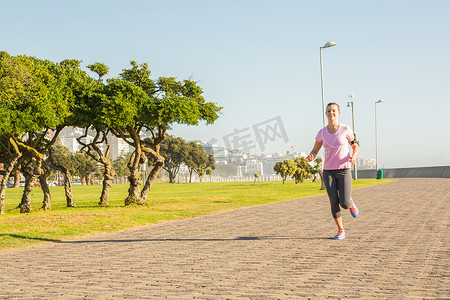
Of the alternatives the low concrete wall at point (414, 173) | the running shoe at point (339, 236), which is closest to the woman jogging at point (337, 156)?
the running shoe at point (339, 236)

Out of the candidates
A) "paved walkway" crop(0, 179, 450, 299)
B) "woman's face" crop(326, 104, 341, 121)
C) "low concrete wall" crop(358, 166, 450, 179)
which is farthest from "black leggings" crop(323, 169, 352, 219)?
"low concrete wall" crop(358, 166, 450, 179)

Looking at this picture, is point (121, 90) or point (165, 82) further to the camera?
point (165, 82)

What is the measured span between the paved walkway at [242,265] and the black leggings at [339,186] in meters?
0.69

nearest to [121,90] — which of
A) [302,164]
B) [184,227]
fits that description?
[184,227]

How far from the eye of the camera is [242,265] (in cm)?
609

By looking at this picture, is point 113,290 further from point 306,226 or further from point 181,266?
point 306,226

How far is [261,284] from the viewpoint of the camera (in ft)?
16.3

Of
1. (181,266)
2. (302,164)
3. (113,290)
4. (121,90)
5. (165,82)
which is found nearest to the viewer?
(113,290)

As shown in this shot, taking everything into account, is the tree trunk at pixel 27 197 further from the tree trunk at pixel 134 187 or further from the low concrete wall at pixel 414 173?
the low concrete wall at pixel 414 173

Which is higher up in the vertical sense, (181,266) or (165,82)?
(165,82)

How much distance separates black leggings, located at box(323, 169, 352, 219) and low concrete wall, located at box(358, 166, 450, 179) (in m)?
53.4

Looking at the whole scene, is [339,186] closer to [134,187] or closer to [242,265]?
[242,265]

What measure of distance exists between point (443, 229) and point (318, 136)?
12.0 feet

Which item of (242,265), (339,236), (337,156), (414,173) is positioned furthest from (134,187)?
(414,173)
